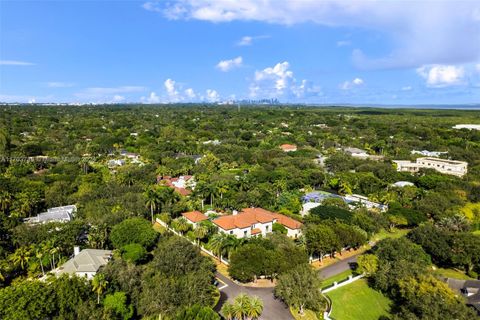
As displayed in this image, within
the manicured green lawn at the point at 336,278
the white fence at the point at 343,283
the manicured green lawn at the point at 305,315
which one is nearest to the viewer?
the manicured green lawn at the point at 305,315

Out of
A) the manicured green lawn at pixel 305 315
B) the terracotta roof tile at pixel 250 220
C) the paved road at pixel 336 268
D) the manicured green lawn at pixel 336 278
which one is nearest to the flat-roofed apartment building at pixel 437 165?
the terracotta roof tile at pixel 250 220

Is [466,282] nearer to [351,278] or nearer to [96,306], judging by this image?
[351,278]

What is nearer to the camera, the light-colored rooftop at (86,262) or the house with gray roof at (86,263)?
the house with gray roof at (86,263)

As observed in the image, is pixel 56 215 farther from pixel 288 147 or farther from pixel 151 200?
pixel 288 147

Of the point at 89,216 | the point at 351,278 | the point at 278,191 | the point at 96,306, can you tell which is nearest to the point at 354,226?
the point at 351,278

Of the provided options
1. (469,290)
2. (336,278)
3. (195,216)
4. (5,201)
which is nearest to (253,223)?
(195,216)

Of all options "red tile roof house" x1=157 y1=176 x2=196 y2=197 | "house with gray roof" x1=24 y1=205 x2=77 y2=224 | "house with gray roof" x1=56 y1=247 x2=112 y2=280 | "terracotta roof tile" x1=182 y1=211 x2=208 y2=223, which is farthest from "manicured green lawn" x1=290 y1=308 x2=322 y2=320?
"red tile roof house" x1=157 y1=176 x2=196 y2=197

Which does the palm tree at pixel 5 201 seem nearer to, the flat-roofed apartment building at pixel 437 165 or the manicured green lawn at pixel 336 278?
the manicured green lawn at pixel 336 278
